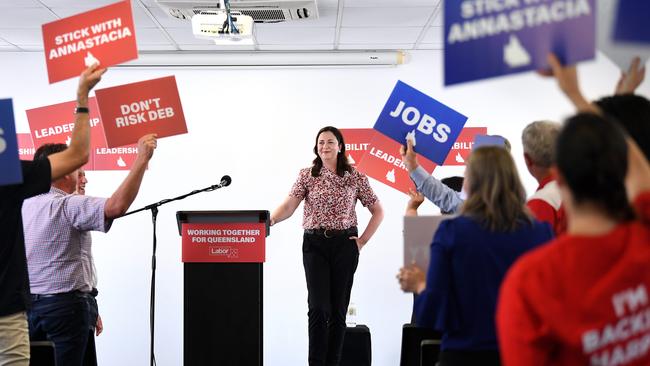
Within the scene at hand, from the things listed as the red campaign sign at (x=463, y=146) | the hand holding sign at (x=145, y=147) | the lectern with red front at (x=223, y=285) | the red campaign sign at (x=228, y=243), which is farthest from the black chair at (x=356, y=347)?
the hand holding sign at (x=145, y=147)

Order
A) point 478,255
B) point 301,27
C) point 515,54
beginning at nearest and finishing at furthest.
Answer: point 515,54 < point 478,255 < point 301,27

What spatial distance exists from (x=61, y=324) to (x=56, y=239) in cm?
40

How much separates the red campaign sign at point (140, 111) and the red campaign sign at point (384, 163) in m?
1.79

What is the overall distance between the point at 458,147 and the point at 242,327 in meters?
3.24

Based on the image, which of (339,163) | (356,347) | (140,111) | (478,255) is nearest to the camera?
(478,255)

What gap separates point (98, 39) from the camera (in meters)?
2.69


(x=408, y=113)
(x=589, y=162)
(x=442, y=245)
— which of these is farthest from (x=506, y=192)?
(x=408, y=113)

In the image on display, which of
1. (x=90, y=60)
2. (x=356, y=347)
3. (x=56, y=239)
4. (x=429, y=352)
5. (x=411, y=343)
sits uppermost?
(x=90, y=60)

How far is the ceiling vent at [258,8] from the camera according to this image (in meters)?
4.89

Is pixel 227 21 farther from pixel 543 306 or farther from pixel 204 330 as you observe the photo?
pixel 543 306

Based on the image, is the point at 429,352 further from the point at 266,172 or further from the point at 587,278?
the point at 266,172

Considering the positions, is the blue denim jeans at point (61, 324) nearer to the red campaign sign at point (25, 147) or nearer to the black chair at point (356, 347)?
the black chair at point (356, 347)

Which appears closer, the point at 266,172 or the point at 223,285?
the point at 223,285

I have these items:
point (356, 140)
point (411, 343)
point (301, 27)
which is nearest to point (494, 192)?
point (411, 343)
